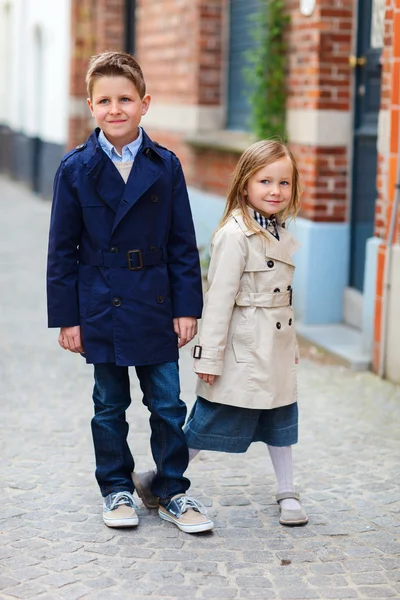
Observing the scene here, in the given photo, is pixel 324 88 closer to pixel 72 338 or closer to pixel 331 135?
pixel 331 135

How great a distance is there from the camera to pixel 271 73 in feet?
27.7

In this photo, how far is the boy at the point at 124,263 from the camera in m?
4.04

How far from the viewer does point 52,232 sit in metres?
4.10

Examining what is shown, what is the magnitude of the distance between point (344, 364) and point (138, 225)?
3187 mm

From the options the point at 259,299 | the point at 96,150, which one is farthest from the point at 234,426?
the point at 96,150

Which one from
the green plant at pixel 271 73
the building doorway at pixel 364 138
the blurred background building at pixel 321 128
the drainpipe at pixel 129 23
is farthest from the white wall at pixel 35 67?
the building doorway at pixel 364 138

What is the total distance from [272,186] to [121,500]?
1328 millimetres

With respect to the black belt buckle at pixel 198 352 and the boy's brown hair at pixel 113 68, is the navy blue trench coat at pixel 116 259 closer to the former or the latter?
the black belt buckle at pixel 198 352

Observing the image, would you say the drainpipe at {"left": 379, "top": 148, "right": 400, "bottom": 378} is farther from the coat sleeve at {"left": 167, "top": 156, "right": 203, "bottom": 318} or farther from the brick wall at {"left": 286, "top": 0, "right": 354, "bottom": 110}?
the coat sleeve at {"left": 167, "top": 156, "right": 203, "bottom": 318}

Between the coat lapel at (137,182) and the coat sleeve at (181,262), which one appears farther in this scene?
the coat sleeve at (181,262)

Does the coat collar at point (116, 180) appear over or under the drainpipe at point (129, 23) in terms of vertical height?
under

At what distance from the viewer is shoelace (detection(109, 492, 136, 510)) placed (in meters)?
4.26

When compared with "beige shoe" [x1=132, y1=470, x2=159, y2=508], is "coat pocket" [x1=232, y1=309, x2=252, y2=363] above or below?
above

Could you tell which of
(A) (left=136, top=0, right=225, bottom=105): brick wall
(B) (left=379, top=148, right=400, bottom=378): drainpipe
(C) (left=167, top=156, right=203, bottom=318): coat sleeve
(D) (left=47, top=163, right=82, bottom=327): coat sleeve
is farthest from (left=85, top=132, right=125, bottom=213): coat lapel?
(A) (left=136, top=0, right=225, bottom=105): brick wall
